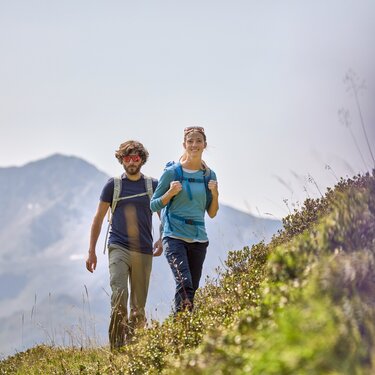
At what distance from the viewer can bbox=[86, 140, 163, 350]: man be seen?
10062 mm

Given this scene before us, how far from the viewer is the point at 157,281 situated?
9188mm

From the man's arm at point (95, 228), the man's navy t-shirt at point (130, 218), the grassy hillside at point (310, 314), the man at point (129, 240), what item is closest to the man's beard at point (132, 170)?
the man at point (129, 240)

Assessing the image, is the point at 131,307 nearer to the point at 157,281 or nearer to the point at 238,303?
the point at 157,281

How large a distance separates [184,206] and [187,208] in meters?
0.04

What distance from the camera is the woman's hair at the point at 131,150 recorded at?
10344 mm

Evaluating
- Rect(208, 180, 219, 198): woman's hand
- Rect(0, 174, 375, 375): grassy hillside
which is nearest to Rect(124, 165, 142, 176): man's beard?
Rect(208, 180, 219, 198): woman's hand

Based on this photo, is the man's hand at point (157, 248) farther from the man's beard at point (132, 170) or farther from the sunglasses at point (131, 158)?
the sunglasses at point (131, 158)

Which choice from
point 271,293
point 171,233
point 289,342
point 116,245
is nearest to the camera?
point 289,342

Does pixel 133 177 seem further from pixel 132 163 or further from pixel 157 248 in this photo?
pixel 157 248

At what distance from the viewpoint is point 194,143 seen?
9133 mm

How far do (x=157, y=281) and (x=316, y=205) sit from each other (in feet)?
8.22

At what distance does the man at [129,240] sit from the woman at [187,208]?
39.3 inches

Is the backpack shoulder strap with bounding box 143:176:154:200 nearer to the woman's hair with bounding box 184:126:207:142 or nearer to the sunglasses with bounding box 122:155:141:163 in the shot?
the sunglasses with bounding box 122:155:141:163

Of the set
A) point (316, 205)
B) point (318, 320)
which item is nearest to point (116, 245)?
point (316, 205)
